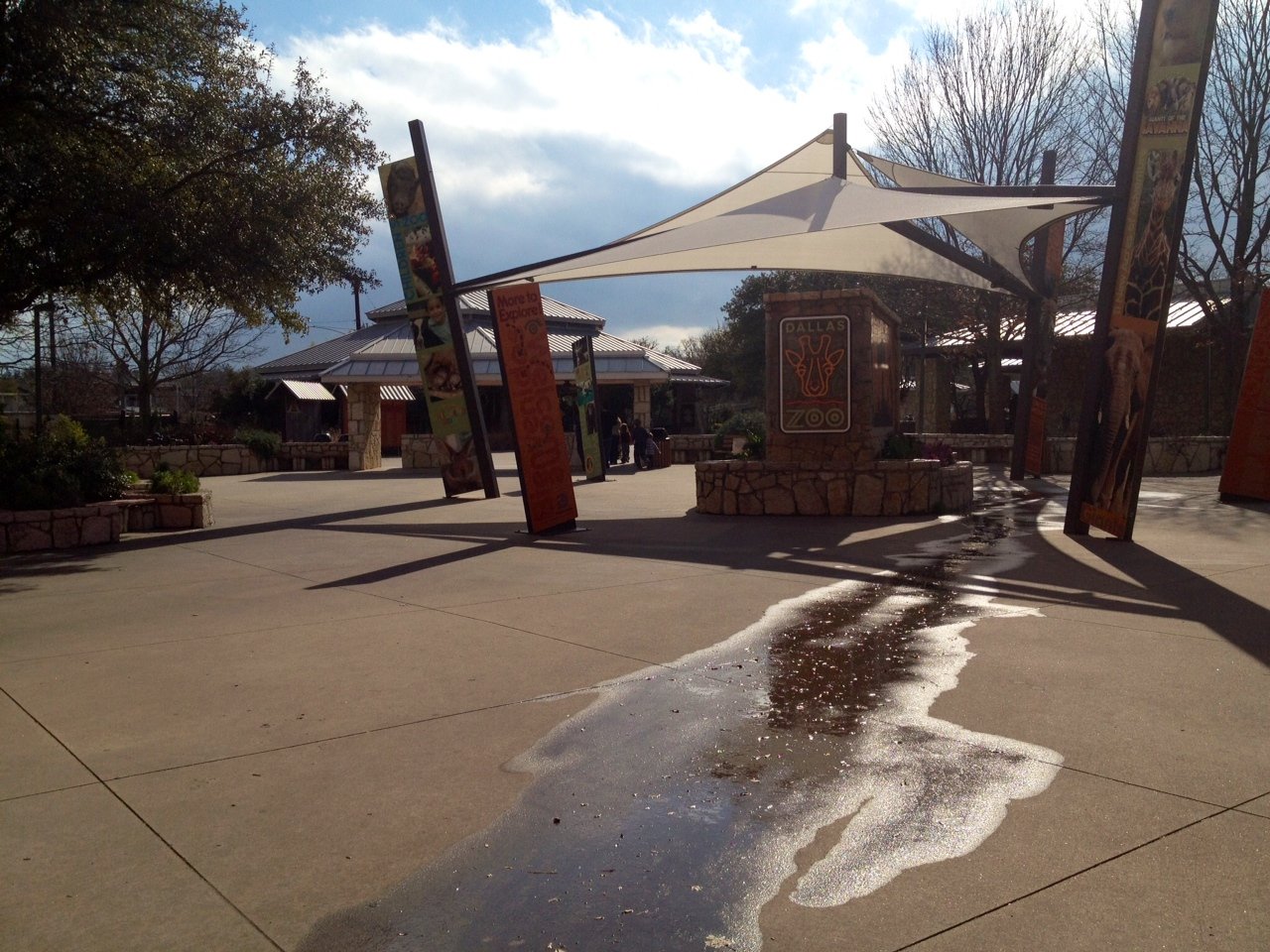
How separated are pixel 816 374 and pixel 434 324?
7020 mm

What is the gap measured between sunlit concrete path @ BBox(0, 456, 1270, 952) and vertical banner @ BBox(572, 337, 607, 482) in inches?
496

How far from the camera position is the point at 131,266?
38.3ft

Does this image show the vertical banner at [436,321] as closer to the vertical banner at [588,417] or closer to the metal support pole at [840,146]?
the vertical banner at [588,417]

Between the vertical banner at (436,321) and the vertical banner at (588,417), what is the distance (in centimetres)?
501

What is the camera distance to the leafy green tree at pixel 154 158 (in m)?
10.8

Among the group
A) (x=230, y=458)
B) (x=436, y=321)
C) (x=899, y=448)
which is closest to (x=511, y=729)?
(x=899, y=448)

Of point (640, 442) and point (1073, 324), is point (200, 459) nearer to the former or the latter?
point (640, 442)

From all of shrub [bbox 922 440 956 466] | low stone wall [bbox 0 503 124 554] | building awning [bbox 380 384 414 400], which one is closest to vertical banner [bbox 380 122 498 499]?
low stone wall [bbox 0 503 124 554]

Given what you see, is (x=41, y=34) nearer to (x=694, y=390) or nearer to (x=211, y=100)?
(x=211, y=100)

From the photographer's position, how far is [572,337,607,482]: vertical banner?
23125 mm

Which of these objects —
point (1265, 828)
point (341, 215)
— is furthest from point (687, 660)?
point (341, 215)

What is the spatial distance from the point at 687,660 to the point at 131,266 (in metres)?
8.85

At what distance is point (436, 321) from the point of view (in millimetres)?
17609

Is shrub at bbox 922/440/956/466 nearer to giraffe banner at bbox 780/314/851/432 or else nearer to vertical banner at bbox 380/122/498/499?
giraffe banner at bbox 780/314/851/432
